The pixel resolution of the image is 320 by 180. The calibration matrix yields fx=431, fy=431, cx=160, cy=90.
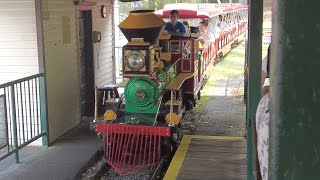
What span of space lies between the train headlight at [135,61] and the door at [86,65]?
2.71 meters

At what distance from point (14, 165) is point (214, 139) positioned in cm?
281

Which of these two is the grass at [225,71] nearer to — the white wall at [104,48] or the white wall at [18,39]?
the white wall at [104,48]

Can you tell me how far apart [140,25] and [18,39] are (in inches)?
78.6

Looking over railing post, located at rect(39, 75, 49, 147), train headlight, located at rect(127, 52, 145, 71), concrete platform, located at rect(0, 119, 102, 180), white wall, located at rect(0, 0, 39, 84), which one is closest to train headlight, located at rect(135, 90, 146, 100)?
train headlight, located at rect(127, 52, 145, 71)

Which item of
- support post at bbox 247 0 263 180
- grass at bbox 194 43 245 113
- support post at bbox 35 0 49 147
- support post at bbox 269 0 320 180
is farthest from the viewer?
grass at bbox 194 43 245 113

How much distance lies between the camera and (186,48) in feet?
25.7

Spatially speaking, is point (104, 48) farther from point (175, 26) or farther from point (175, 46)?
point (175, 46)

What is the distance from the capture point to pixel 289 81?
2.34 feet

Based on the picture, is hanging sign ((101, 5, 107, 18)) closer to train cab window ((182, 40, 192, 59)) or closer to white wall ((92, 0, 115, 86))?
white wall ((92, 0, 115, 86))

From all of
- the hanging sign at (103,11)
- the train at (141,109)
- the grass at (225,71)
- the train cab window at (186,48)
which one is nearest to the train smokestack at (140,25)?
the train at (141,109)

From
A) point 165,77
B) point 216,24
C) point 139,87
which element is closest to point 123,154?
point 139,87

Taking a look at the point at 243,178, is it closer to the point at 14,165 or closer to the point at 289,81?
the point at 14,165

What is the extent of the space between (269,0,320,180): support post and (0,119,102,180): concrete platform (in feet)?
16.0

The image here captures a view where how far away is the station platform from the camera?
477cm
